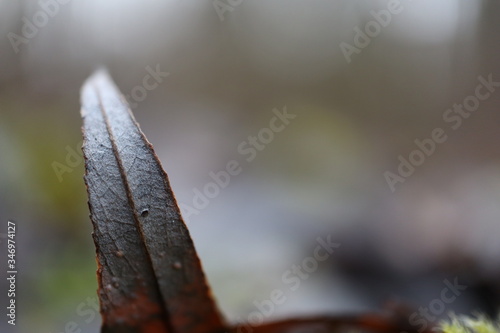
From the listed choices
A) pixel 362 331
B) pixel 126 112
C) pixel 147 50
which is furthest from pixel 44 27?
pixel 362 331

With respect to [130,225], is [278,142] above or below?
above

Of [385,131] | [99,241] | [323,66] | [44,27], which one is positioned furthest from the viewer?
[323,66]

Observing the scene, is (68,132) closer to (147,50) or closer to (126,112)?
(147,50)

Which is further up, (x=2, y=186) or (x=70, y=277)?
(x=2, y=186)

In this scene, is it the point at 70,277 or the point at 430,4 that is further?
the point at 430,4

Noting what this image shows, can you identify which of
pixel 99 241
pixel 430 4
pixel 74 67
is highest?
pixel 74 67

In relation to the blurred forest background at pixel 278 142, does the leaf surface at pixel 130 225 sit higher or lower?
lower

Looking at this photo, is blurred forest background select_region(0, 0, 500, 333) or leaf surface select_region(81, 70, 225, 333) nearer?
leaf surface select_region(81, 70, 225, 333)

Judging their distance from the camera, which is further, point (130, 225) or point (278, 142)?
point (278, 142)
